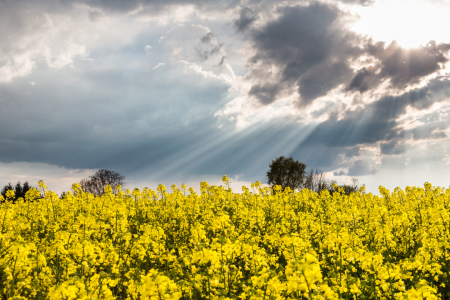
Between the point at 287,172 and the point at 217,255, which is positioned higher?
the point at 287,172

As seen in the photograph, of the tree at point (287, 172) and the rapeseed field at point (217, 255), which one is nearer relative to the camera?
the rapeseed field at point (217, 255)

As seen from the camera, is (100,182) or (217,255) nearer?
(217,255)

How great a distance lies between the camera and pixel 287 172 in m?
52.3

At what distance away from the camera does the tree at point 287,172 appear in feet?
170

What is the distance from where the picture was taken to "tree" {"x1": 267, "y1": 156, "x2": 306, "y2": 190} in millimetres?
51750

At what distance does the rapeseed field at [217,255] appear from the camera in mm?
4590

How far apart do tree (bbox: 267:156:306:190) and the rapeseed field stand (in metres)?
35.4

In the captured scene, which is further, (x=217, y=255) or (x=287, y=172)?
(x=287, y=172)

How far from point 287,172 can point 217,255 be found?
49413mm

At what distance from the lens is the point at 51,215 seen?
12578mm

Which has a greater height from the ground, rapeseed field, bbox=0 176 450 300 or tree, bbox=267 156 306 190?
tree, bbox=267 156 306 190

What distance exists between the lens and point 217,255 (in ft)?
15.5

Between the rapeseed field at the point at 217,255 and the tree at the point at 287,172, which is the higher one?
the tree at the point at 287,172

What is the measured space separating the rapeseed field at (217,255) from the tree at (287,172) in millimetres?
35383
